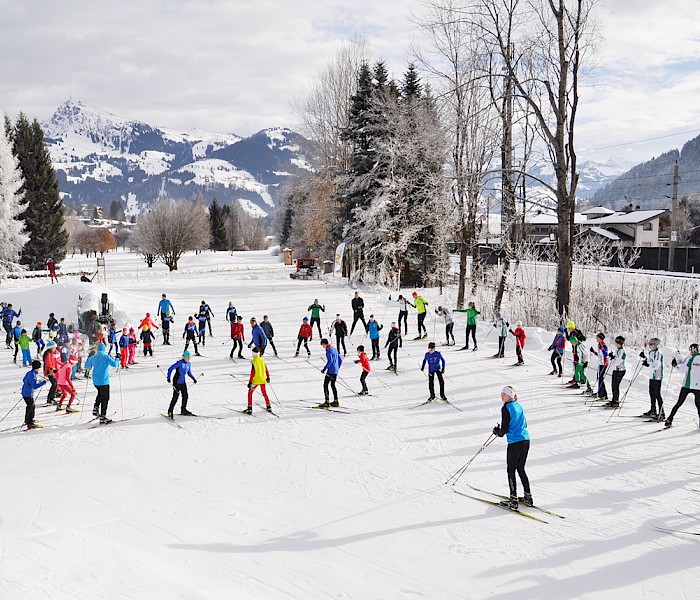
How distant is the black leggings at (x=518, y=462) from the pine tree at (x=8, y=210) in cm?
3682

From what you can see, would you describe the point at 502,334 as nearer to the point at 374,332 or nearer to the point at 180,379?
the point at 374,332

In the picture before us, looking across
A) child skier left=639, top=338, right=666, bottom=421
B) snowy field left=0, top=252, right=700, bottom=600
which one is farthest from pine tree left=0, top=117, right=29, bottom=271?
child skier left=639, top=338, right=666, bottom=421

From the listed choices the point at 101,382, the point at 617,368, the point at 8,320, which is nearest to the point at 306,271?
the point at 8,320

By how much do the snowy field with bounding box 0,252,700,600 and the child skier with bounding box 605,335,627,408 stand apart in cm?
33

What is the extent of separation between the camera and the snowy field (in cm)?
524

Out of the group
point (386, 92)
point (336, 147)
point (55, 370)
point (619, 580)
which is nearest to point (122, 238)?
point (336, 147)

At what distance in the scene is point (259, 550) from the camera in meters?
5.80

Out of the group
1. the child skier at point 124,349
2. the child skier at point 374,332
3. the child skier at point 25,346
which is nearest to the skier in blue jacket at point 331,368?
the child skier at point 374,332

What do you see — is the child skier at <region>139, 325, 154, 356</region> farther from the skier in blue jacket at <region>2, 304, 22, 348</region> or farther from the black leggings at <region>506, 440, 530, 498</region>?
the black leggings at <region>506, 440, 530, 498</region>

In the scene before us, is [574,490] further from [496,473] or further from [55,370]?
[55,370]

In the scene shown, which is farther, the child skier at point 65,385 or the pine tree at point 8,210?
the pine tree at point 8,210

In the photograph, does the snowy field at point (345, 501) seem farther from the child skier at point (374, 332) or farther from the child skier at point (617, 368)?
the child skier at point (374, 332)

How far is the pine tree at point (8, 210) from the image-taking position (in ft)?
114

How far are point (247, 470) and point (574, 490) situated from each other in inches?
190
